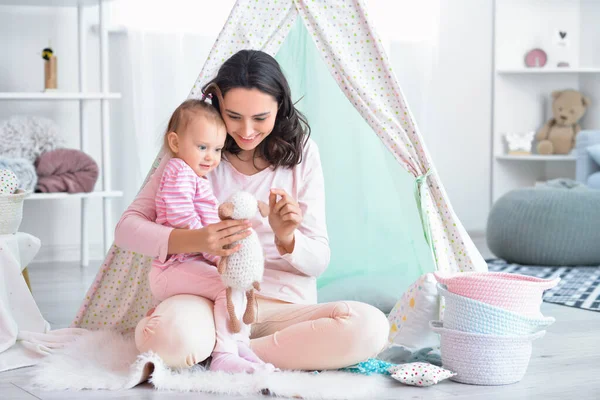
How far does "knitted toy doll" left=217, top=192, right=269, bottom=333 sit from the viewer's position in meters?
1.79

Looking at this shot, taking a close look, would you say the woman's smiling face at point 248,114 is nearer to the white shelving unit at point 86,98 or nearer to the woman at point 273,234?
the woman at point 273,234

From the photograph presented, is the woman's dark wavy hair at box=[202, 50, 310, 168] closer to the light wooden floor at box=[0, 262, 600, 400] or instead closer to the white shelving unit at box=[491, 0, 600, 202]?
the light wooden floor at box=[0, 262, 600, 400]

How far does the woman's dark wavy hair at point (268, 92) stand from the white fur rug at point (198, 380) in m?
0.56

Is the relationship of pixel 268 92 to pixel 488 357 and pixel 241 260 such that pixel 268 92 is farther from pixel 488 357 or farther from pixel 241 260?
pixel 488 357

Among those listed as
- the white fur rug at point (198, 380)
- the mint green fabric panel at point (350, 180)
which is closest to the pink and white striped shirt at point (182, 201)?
→ the white fur rug at point (198, 380)

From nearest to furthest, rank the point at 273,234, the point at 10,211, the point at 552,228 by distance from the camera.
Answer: the point at 273,234, the point at 10,211, the point at 552,228

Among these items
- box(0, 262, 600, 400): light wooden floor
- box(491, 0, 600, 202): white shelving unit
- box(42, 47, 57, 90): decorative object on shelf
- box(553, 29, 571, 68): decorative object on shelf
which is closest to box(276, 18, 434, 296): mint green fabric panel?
box(0, 262, 600, 400): light wooden floor

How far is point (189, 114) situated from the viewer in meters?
1.91

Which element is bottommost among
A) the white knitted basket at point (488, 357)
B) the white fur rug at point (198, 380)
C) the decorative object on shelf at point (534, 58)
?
the white fur rug at point (198, 380)

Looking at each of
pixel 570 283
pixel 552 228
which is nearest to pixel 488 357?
pixel 570 283

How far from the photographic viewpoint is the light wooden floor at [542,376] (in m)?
1.76

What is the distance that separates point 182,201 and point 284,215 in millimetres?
233

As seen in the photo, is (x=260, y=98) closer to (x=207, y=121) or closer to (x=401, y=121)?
(x=207, y=121)

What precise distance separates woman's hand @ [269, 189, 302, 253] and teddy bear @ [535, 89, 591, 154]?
10.7ft
